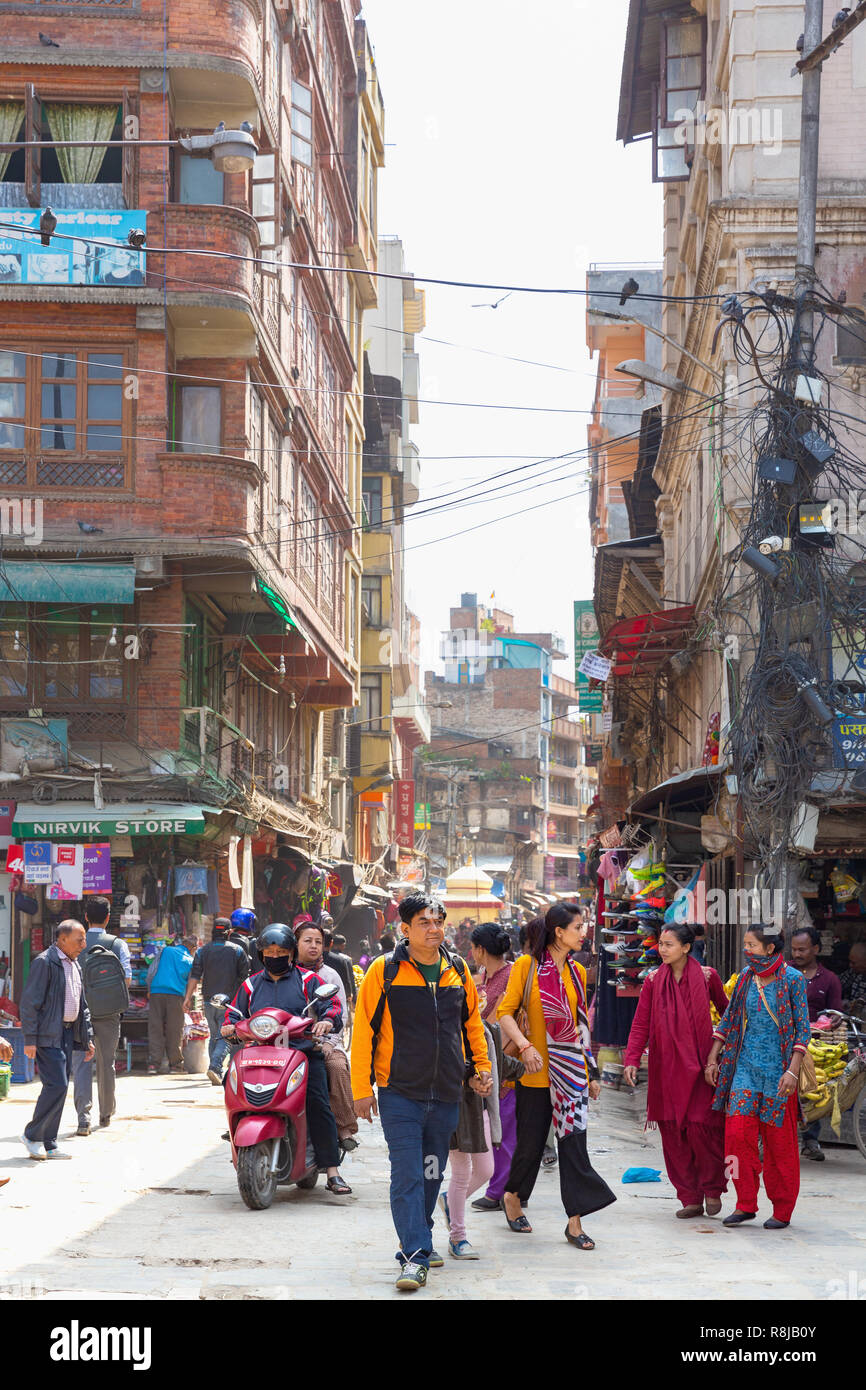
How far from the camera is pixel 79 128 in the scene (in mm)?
23406

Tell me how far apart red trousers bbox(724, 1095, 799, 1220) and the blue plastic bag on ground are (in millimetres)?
2031

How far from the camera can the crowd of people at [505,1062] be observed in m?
7.57

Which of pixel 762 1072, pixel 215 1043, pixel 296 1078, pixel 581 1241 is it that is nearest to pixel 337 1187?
pixel 296 1078

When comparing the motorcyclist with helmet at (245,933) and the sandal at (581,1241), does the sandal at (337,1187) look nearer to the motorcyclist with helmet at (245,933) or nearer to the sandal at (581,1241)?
the sandal at (581,1241)

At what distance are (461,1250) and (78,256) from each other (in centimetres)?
1795

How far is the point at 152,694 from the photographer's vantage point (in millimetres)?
22984

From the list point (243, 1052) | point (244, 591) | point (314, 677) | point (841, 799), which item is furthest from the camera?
point (314, 677)

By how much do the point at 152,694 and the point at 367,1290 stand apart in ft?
54.0

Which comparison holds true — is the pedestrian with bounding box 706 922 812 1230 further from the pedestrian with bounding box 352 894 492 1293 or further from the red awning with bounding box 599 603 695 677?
the red awning with bounding box 599 603 695 677

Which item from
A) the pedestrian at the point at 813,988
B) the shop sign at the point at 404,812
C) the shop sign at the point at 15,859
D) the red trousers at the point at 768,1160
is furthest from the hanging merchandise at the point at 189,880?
the shop sign at the point at 404,812

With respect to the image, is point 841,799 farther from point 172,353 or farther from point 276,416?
point 276,416

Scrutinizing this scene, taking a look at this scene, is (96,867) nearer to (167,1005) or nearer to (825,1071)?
(167,1005)

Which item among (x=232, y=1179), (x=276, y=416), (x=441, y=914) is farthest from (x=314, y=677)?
(x=441, y=914)

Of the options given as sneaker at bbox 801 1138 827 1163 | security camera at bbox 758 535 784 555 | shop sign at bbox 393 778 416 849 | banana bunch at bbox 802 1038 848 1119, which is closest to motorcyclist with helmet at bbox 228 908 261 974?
sneaker at bbox 801 1138 827 1163
